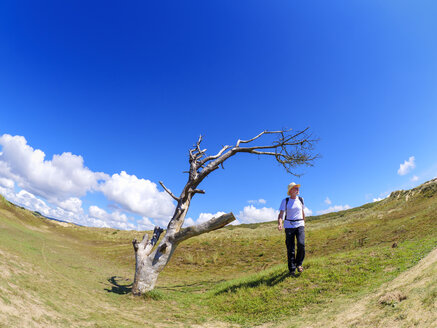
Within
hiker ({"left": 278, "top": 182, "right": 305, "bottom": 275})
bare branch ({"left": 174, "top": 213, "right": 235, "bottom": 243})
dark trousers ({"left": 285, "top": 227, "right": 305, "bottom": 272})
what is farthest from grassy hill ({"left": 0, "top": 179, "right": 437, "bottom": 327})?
bare branch ({"left": 174, "top": 213, "right": 235, "bottom": 243})

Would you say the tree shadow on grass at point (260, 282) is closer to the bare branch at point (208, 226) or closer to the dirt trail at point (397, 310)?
the bare branch at point (208, 226)

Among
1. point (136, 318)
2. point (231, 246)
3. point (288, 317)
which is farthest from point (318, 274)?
point (231, 246)

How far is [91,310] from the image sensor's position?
5.26m

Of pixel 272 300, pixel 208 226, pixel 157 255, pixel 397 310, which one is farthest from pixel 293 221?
pixel 157 255

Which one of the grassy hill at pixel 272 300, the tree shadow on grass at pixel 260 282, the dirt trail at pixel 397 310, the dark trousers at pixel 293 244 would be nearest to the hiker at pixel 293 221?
the dark trousers at pixel 293 244

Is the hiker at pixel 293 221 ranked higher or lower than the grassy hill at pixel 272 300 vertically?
higher

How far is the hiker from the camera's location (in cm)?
679

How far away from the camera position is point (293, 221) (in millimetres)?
6820

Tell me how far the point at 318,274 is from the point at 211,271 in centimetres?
797

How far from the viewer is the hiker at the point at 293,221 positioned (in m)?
6.79

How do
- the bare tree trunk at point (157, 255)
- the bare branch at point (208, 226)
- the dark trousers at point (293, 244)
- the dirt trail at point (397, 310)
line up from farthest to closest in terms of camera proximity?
the bare branch at point (208, 226) < the bare tree trunk at point (157, 255) < the dark trousers at point (293, 244) < the dirt trail at point (397, 310)

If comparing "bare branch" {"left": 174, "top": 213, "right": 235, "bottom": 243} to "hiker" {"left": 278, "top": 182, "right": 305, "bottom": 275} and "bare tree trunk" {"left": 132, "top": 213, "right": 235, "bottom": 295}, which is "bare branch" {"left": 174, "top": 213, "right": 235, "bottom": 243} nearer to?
"bare tree trunk" {"left": 132, "top": 213, "right": 235, "bottom": 295}

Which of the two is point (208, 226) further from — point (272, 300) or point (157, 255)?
point (272, 300)

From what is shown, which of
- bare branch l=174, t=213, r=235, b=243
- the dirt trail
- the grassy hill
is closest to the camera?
the dirt trail
